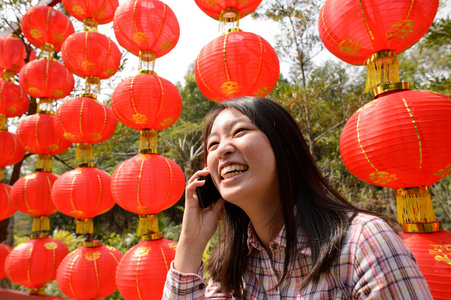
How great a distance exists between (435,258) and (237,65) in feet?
4.50

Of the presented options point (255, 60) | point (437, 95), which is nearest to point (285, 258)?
point (437, 95)

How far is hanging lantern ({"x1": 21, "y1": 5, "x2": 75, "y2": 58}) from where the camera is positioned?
3.33 metres

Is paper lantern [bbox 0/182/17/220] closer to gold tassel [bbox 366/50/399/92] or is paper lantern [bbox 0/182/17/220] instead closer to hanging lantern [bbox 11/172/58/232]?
hanging lantern [bbox 11/172/58/232]

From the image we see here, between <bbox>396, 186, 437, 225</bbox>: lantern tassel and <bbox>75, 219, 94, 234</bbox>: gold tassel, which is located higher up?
<bbox>396, 186, 437, 225</bbox>: lantern tassel

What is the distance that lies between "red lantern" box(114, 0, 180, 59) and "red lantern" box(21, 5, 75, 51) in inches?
65.4

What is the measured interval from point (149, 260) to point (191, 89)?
1187 cm

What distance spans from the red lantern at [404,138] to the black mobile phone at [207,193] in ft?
2.30

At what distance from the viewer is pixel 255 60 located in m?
1.74

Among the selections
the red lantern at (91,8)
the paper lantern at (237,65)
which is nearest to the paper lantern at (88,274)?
the paper lantern at (237,65)

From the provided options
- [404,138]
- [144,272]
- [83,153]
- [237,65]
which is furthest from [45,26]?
[404,138]

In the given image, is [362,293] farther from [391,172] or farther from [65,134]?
[65,134]

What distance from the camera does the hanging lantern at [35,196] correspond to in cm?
307

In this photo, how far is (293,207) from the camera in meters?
0.94

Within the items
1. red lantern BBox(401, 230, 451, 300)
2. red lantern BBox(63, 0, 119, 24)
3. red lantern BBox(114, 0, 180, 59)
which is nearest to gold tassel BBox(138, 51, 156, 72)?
red lantern BBox(114, 0, 180, 59)
